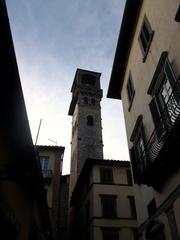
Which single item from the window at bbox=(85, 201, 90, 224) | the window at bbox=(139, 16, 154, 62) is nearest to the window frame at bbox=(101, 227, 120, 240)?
the window at bbox=(85, 201, 90, 224)

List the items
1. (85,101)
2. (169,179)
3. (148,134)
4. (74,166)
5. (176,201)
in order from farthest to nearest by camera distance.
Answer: (85,101), (74,166), (148,134), (169,179), (176,201)

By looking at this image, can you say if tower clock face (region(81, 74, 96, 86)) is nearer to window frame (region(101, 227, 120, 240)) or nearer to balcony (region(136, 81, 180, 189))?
window frame (region(101, 227, 120, 240))

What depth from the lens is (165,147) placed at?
712cm

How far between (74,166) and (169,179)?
95.4 ft

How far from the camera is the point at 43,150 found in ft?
96.8

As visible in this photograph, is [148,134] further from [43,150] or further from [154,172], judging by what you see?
[43,150]

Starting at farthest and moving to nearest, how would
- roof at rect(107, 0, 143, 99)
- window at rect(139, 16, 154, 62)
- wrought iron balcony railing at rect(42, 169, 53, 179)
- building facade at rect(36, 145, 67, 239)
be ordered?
wrought iron balcony railing at rect(42, 169, 53, 179) → building facade at rect(36, 145, 67, 239) → roof at rect(107, 0, 143, 99) → window at rect(139, 16, 154, 62)

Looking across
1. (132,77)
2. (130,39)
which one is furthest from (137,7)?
(132,77)

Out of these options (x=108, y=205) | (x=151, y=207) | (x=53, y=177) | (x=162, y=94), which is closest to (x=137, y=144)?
(x=151, y=207)

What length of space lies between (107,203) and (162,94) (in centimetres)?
1589

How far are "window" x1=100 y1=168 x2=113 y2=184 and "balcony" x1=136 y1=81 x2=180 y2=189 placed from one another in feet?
49.2

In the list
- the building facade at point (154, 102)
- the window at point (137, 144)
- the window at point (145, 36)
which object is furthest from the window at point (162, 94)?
the window at point (145, 36)

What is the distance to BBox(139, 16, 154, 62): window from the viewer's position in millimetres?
10266

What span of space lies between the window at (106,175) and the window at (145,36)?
51.3 feet
